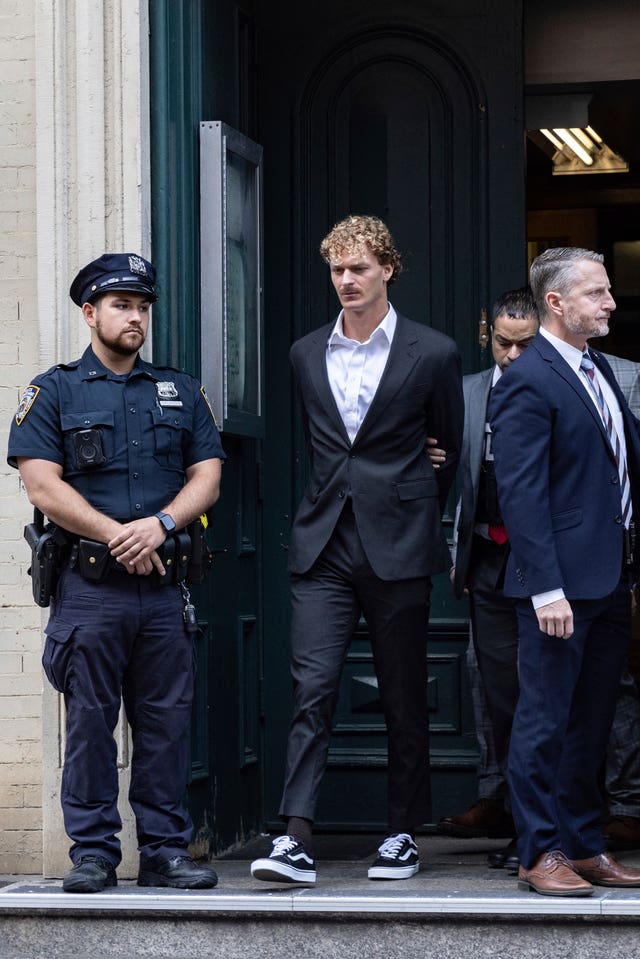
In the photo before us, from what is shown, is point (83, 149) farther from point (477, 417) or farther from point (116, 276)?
point (477, 417)

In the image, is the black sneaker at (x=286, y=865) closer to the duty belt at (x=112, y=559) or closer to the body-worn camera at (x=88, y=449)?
the duty belt at (x=112, y=559)

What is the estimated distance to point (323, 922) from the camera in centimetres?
516

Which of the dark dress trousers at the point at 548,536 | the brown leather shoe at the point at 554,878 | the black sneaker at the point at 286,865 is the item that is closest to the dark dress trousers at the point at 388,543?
the black sneaker at the point at 286,865

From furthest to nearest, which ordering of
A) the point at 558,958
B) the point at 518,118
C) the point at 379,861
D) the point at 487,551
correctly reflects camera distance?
the point at 518,118, the point at 487,551, the point at 379,861, the point at 558,958

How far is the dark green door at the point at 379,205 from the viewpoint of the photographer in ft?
22.3

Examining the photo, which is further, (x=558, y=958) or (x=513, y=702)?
(x=513, y=702)

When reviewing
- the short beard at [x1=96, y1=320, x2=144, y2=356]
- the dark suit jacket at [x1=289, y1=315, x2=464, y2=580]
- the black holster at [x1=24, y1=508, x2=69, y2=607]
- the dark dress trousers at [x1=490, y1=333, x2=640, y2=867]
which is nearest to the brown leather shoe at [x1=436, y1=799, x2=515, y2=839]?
the dark dress trousers at [x1=490, y1=333, x2=640, y2=867]

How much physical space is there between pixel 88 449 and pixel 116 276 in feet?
1.89

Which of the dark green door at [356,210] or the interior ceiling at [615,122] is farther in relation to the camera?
the interior ceiling at [615,122]

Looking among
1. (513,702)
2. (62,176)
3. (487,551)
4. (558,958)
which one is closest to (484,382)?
(487,551)

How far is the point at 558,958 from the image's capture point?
502 centimetres

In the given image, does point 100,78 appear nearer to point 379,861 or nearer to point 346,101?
point 346,101

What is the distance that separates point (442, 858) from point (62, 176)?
9.21 feet

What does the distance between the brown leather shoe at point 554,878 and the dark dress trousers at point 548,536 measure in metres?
0.03
